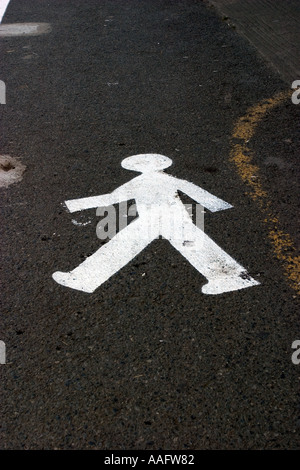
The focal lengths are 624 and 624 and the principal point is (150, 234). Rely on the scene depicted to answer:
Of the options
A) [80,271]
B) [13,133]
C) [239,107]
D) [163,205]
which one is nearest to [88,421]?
[80,271]

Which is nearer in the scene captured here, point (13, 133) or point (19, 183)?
point (19, 183)

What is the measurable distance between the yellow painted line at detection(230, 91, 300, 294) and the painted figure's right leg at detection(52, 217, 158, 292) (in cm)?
78

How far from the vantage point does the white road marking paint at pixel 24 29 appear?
27.5 feet

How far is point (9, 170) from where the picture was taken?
491 centimetres

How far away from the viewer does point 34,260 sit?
379 centimetres

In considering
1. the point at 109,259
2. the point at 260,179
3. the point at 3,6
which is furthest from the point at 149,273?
the point at 3,6

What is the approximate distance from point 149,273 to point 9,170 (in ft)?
6.05

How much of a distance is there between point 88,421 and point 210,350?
0.71 meters

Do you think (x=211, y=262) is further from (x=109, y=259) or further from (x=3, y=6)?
(x=3, y=6)

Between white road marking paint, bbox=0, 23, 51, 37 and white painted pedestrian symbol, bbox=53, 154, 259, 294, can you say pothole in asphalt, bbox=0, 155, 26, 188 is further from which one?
white road marking paint, bbox=0, 23, 51, 37

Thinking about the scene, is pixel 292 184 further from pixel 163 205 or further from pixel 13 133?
pixel 13 133

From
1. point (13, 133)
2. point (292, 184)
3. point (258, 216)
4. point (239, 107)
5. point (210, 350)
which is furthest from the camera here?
point (239, 107)

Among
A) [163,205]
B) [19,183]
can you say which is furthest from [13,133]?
[163,205]

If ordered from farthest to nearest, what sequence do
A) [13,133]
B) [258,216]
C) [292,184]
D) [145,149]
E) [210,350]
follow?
[13,133], [145,149], [292,184], [258,216], [210,350]
